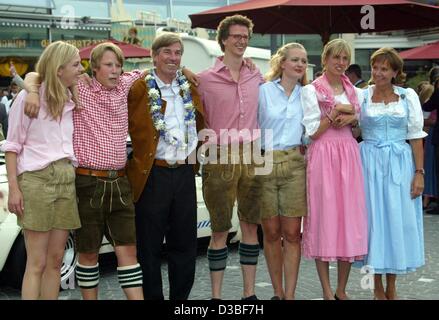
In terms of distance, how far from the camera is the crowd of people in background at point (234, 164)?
452cm

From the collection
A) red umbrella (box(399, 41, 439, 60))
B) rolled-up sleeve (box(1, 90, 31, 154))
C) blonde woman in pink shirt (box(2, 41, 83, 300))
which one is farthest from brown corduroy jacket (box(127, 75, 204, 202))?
red umbrella (box(399, 41, 439, 60))

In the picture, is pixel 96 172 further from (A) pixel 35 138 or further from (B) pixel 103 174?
(A) pixel 35 138

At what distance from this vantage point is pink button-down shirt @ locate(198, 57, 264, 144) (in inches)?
201

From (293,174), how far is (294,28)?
3.74 meters

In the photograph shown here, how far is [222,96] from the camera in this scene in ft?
16.7

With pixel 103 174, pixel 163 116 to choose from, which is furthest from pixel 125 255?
pixel 163 116

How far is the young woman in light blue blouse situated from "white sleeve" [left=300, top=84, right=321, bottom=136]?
0.25ft

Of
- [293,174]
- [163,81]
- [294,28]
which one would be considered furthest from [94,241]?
[294,28]

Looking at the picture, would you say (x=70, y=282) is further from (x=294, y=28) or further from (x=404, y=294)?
(x=294, y=28)

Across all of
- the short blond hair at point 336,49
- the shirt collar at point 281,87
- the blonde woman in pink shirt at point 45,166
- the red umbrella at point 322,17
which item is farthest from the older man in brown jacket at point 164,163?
the red umbrella at point 322,17

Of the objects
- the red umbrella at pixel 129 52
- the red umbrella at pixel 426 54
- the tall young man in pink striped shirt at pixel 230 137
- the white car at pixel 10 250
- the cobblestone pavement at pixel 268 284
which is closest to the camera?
the tall young man in pink striped shirt at pixel 230 137

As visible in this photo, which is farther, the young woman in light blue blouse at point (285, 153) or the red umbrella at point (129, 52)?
the red umbrella at point (129, 52)

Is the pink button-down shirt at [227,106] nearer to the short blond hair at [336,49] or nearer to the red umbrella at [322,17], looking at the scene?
the short blond hair at [336,49]

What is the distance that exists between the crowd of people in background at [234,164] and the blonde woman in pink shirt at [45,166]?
0.05 feet
